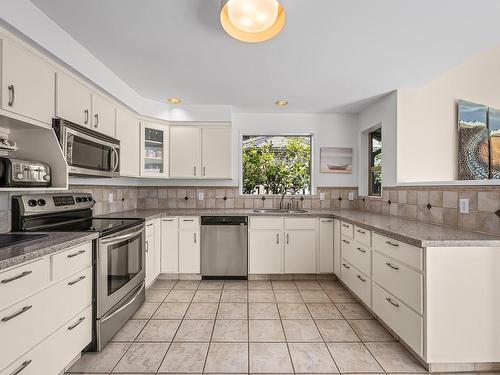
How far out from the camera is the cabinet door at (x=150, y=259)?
2.84 metres

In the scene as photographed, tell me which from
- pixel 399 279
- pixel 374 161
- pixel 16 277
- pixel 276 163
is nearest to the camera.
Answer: pixel 16 277

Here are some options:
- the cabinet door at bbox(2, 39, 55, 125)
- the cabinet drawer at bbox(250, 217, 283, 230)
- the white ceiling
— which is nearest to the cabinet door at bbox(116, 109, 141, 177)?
the white ceiling

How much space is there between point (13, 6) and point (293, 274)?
11.6 ft

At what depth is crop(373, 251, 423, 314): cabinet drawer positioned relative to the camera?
166 centimetres

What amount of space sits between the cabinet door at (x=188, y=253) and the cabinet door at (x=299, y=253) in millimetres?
1186

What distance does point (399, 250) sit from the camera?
1849 mm

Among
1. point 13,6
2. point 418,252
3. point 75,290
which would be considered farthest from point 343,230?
point 13,6

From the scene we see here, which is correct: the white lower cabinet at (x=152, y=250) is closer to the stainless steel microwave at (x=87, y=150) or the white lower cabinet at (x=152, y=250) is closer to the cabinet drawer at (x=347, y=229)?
the stainless steel microwave at (x=87, y=150)

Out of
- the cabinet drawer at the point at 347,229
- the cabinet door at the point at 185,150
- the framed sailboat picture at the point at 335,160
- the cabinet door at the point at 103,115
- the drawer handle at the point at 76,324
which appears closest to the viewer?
the drawer handle at the point at 76,324

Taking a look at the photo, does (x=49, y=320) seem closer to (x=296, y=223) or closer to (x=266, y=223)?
(x=266, y=223)

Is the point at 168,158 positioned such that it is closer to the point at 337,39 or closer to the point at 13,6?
the point at 13,6

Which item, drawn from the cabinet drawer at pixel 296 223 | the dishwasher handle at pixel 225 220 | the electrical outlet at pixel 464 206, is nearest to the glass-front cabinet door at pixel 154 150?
the dishwasher handle at pixel 225 220

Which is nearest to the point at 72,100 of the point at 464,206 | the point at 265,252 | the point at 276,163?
the point at 265,252

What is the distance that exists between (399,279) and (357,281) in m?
0.79
